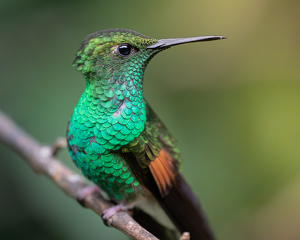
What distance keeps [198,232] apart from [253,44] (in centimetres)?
180

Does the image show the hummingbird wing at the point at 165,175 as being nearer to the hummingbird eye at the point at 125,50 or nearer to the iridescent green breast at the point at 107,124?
the iridescent green breast at the point at 107,124

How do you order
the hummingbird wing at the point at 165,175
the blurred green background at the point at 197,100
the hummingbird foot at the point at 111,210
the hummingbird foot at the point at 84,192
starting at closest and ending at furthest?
the hummingbird wing at the point at 165,175 < the hummingbird foot at the point at 111,210 < the hummingbird foot at the point at 84,192 < the blurred green background at the point at 197,100

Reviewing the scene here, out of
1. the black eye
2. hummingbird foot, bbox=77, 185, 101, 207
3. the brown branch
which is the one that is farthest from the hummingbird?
hummingbird foot, bbox=77, 185, 101, 207

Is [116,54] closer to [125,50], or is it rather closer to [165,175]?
[125,50]

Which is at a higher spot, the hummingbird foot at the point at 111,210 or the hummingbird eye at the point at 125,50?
the hummingbird eye at the point at 125,50

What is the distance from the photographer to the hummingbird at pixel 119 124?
64.1 inches

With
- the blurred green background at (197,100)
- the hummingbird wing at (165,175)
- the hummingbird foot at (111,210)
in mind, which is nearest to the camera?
the hummingbird wing at (165,175)

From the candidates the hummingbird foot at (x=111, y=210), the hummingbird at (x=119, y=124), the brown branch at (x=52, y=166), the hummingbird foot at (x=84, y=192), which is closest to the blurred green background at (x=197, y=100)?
the brown branch at (x=52, y=166)

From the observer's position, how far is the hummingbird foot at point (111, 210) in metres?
1.85

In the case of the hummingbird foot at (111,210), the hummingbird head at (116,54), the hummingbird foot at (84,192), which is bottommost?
the hummingbird foot at (111,210)

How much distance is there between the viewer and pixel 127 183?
1.79 metres

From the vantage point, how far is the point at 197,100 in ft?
9.47

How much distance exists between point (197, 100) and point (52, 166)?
4.13 ft

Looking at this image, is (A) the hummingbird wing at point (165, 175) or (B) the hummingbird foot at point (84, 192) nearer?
(A) the hummingbird wing at point (165, 175)
